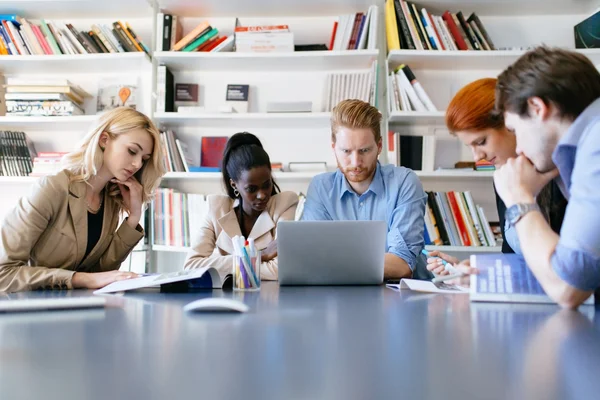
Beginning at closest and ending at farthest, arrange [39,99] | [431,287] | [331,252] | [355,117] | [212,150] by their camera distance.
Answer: [431,287], [331,252], [355,117], [39,99], [212,150]

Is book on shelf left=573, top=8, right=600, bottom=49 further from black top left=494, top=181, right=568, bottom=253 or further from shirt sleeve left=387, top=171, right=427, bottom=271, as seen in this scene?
black top left=494, top=181, right=568, bottom=253

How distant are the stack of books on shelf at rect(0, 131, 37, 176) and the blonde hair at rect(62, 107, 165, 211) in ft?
4.78

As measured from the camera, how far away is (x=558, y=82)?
1.13 m

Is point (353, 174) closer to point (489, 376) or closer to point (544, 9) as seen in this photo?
point (489, 376)

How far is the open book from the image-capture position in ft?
4.40

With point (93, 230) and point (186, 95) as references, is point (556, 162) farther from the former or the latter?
point (186, 95)

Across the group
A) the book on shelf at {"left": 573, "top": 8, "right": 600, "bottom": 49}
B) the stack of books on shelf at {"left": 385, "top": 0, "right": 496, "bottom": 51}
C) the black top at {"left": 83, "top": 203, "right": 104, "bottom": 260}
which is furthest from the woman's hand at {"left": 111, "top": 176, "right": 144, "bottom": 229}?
the book on shelf at {"left": 573, "top": 8, "right": 600, "bottom": 49}

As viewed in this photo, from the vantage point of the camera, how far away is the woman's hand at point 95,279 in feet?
5.12

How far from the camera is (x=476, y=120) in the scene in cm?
165

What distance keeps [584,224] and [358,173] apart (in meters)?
1.21

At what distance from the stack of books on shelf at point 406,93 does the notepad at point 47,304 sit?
2.31 metres

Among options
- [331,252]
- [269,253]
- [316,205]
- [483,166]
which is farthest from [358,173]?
[483,166]

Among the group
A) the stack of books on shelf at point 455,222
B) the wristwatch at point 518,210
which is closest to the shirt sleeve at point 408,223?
the wristwatch at point 518,210

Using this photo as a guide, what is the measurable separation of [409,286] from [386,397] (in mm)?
1029
